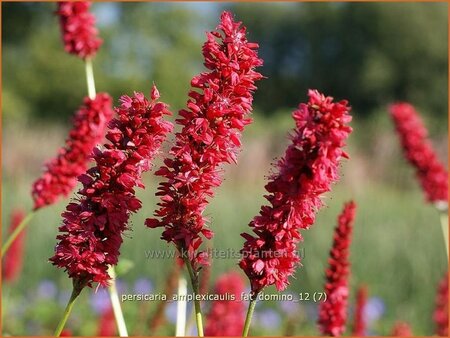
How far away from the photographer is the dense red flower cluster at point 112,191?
2.22 meters

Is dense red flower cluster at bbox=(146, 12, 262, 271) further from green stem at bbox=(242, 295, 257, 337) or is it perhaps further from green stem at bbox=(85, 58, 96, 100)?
green stem at bbox=(85, 58, 96, 100)

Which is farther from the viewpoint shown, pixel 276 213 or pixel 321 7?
pixel 321 7

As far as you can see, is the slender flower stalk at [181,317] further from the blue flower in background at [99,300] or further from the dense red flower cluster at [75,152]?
the blue flower in background at [99,300]

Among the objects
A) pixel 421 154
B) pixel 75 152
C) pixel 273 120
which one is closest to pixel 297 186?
pixel 75 152

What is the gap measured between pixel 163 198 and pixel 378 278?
8.16m

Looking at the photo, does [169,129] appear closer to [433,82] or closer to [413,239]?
[413,239]

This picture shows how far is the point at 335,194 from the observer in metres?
15.9

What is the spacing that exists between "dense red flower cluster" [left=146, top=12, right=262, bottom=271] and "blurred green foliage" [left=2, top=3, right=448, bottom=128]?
31.6 meters

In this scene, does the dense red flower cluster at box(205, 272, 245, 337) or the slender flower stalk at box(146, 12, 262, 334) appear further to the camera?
the dense red flower cluster at box(205, 272, 245, 337)

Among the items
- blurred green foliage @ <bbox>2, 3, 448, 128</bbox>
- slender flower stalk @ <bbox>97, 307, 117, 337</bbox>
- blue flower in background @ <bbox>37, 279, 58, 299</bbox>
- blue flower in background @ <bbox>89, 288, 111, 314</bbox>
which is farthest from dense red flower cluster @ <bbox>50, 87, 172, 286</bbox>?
blurred green foliage @ <bbox>2, 3, 448, 128</bbox>

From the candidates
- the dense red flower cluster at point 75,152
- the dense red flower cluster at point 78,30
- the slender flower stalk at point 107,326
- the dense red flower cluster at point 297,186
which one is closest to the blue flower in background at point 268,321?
the slender flower stalk at point 107,326

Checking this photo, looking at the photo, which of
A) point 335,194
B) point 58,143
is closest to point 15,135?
point 58,143

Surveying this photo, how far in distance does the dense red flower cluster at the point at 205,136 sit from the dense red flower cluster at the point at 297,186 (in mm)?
175

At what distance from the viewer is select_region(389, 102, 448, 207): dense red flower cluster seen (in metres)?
4.79
